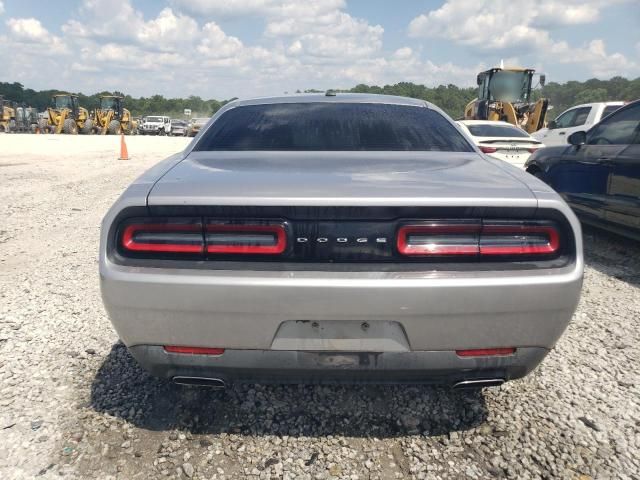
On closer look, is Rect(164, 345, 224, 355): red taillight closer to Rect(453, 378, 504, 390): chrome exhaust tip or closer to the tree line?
Rect(453, 378, 504, 390): chrome exhaust tip

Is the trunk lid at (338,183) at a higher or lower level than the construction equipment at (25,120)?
lower

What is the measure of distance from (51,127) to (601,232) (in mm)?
36024

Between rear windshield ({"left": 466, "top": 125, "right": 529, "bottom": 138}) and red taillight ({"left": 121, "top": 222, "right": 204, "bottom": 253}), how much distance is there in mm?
9198

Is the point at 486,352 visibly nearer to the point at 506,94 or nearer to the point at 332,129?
the point at 332,129

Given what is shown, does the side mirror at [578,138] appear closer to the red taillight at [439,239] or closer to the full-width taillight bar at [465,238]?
the full-width taillight bar at [465,238]

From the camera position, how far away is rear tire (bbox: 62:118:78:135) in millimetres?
32438

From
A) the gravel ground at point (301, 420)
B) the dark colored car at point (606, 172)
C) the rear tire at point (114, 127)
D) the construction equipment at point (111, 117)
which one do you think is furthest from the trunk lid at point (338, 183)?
the construction equipment at point (111, 117)

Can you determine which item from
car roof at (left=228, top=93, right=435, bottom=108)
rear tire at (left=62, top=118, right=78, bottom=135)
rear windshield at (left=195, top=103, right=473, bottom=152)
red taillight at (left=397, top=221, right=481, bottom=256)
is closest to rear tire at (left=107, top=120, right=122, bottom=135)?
rear tire at (left=62, top=118, right=78, bottom=135)

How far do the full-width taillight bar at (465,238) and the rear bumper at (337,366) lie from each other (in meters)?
0.40

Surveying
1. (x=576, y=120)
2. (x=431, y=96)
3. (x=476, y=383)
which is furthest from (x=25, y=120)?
(x=431, y=96)

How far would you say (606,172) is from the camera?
4.89 metres

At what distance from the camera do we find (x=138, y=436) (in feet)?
7.16

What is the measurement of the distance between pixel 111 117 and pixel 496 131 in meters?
31.5

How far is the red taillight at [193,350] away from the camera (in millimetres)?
1890
